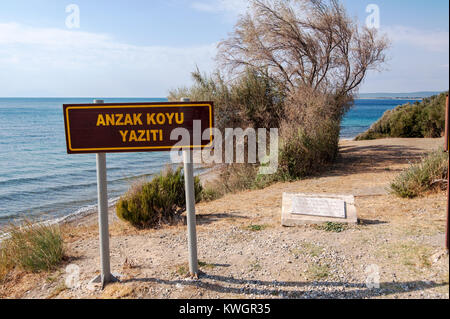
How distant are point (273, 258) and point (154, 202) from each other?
2.92 meters

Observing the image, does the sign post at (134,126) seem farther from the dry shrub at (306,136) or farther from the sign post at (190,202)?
the dry shrub at (306,136)

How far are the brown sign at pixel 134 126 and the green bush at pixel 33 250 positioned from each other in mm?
1943

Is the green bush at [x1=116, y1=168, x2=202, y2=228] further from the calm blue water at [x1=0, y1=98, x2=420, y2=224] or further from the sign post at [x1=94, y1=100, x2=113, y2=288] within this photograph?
the sign post at [x1=94, y1=100, x2=113, y2=288]

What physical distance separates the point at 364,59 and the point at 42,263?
15.3 m

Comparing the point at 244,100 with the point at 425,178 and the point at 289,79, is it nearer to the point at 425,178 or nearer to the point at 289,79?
the point at 289,79

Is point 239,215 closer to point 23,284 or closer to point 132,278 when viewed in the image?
point 132,278

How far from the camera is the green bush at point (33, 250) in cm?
474

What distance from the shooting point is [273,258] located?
4.43 metres

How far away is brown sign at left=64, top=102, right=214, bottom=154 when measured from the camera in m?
3.70

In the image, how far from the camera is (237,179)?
11875 millimetres

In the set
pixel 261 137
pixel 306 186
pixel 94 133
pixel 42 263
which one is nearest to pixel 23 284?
pixel 42 263

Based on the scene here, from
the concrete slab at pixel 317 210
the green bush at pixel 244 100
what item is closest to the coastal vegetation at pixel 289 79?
the green bush at pixel 244 100

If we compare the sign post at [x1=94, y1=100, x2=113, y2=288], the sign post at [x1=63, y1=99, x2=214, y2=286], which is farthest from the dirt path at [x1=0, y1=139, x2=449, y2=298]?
the sign post at [x1=63, y1=99, x2=214, y2=286]

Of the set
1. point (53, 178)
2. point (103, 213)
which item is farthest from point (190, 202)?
point (53, 178)
